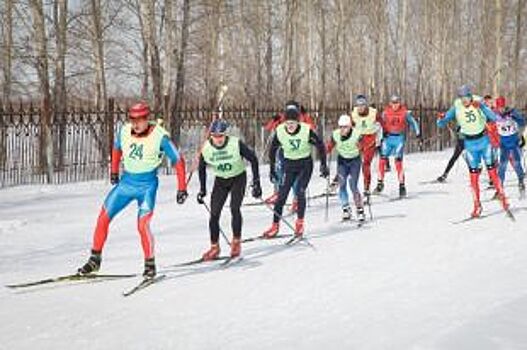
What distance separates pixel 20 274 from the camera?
9.14 m

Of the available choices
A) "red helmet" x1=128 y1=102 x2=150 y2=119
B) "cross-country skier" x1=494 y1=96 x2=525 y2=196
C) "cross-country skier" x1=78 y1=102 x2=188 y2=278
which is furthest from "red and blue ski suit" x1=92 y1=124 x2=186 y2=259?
"cross-country skier" x1=494 y1=96 x2=525 y2=196

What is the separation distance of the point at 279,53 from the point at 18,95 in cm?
1461

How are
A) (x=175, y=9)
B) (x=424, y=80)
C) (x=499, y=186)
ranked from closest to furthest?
1. (x=499, y=186)
2. (x=175, y=9)
3. (x=424, y=80)

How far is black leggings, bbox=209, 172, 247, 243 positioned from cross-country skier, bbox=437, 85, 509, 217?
4.61m

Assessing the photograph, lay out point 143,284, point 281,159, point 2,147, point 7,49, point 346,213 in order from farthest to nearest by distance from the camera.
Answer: point 7,49
point 2,147
point 281,159
point 346,213
point 143,284

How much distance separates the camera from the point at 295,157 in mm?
11492

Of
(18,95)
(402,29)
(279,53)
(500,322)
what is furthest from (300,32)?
(500,322)

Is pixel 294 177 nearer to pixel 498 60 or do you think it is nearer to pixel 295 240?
pixel 295 240

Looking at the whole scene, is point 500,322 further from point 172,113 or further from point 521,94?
point 521,94

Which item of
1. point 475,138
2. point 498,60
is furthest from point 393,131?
point 498,60

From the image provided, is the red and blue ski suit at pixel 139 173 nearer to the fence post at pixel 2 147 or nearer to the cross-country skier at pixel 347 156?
the cross-country skier at pixel 347 156

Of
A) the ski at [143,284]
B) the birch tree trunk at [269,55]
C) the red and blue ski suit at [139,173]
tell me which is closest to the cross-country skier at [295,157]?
the red and blue ski suit at [139,173]

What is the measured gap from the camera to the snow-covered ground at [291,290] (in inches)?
237

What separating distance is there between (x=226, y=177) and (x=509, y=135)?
762cm
